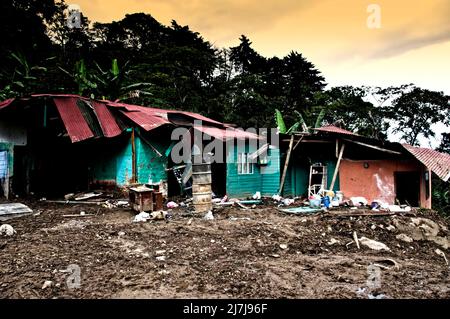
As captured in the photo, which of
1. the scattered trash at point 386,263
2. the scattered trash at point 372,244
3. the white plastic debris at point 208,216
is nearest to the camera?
the scattered trash at point 386,263

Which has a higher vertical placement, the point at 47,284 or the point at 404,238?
the point at 47,284

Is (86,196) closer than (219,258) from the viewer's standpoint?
No

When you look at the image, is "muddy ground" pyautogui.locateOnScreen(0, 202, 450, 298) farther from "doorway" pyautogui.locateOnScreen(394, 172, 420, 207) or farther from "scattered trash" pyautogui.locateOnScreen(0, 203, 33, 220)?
"doorway" pyautogui.locateOnScreen(394, 172, 420, 207)

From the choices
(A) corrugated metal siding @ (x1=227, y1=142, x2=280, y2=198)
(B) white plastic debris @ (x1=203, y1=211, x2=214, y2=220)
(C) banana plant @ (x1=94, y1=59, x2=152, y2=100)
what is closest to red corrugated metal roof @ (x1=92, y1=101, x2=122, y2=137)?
(A) corrugated metal siding @ (x1=227, y1=142, x2=280, y2=198)

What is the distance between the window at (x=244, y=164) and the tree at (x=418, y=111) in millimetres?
19345

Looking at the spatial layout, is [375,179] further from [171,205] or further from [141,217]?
A: [141,217]

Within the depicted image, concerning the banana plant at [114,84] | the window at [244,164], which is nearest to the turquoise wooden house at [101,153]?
the window at [244,164]

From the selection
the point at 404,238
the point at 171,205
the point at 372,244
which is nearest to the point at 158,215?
the point at 171,205

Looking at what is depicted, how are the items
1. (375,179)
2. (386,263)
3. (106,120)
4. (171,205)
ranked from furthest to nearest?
(375,179) < (106,120) < (171,205) < (386,263)

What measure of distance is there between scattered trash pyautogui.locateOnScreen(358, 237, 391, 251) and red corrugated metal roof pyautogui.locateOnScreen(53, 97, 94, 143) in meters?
8.66

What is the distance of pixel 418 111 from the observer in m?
26.8

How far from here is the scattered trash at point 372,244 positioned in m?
7.09

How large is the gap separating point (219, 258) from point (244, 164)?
7323mm

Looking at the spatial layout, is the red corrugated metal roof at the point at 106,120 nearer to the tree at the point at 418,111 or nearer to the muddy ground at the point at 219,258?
the muddy ground at the point at 219,258
